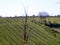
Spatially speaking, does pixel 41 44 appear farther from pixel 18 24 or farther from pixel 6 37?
pixel 18 24

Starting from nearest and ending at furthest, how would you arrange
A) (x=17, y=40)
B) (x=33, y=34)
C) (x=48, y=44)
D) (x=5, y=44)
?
(x=5, y=44)
(x=17, y=40)
(x=48, y=44)
(x=33, y=34)

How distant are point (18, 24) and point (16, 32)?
543 cm

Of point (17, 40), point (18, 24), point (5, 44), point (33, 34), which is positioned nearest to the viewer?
point (5, 44)

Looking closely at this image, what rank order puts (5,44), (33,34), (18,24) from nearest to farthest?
(5,44) → (33,34) → (18,24)

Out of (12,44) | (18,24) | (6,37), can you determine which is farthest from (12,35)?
(18,24)

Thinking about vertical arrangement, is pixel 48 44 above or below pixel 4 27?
below

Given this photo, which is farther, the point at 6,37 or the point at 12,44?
the point at 6,37

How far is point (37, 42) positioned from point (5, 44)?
597 cm

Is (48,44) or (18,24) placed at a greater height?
(18,24)

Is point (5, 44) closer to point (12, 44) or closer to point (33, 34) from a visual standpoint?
point (12, 44)

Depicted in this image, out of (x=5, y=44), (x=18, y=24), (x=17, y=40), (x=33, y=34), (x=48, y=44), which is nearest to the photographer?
(x=5, y=44)

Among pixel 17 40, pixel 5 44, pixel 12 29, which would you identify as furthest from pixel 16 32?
pixel 5 44

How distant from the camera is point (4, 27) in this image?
3741 centimetres

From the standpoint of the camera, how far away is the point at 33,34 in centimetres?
3725
